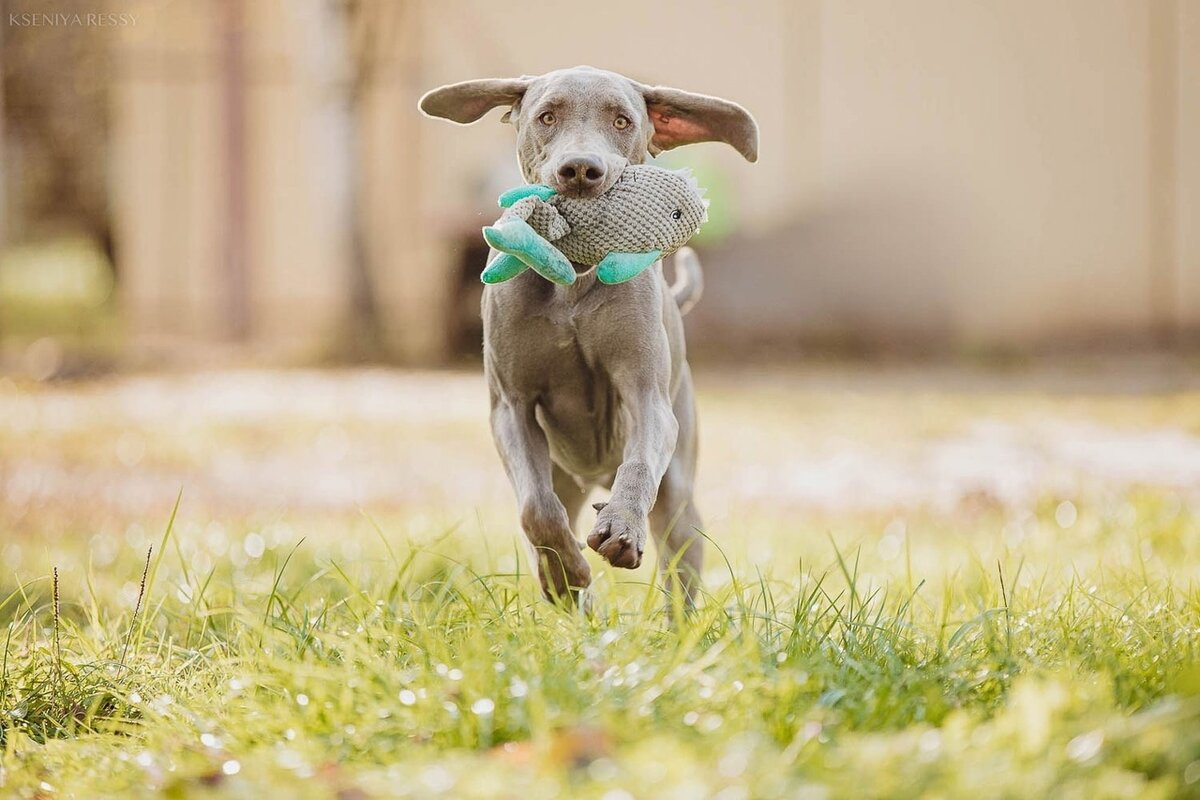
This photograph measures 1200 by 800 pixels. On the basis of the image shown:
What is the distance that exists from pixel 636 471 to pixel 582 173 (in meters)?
0.66

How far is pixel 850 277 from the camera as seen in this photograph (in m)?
13.5

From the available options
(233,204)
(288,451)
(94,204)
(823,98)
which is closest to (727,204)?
(823,98)

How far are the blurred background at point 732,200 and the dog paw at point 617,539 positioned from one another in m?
6.54

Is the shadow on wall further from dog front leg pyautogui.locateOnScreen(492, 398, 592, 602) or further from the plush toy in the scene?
the plush toy

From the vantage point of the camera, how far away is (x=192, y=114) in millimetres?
14125

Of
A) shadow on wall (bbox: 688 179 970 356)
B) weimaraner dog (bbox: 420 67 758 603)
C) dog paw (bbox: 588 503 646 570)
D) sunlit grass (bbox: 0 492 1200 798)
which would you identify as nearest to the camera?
sunlit grass (bbox: 0 492 1200 798)

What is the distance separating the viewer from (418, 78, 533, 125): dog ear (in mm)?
3670

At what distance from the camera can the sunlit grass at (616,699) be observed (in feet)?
6.81

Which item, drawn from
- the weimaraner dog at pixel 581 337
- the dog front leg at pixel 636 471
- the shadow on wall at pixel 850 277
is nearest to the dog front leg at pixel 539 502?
the weimaraner dog at pixel 581 337

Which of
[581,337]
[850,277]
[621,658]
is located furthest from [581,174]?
[850,277]

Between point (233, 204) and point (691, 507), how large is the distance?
10778mm

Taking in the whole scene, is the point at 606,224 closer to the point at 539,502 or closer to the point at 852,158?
the point at 539,502

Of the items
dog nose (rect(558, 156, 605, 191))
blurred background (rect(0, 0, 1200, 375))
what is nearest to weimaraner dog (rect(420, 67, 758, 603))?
dog nose (rect(558, 156, 605, 191))

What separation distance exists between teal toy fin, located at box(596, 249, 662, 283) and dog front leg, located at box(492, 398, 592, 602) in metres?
0.50
